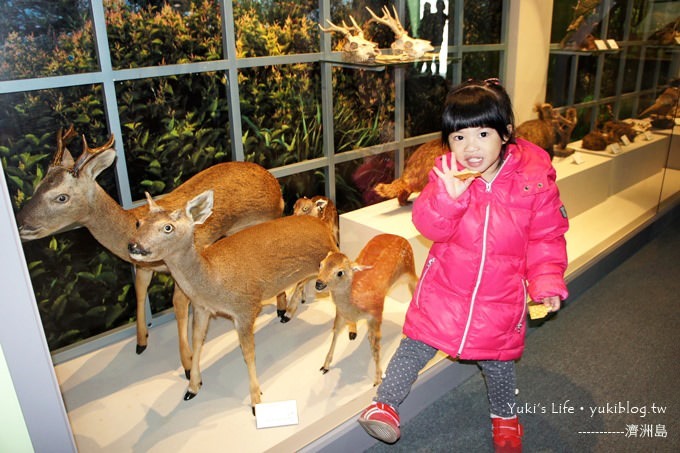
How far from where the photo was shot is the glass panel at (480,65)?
388cm

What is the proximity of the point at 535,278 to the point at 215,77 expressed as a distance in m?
1.76

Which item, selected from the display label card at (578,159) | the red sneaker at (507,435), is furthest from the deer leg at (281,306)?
the display label card at (578,159)

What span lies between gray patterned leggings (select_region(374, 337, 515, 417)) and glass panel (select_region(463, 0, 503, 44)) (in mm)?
2349

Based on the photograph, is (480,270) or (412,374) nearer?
(480,270)

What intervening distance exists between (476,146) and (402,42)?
1.44 meters

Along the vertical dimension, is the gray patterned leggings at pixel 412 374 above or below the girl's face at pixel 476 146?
below

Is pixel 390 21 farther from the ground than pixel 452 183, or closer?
farther from the ground

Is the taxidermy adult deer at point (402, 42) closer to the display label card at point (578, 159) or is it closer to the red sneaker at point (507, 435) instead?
the display label card at point (578, 159)

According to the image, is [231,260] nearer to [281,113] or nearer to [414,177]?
[281,113]

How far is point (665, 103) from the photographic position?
178 inches

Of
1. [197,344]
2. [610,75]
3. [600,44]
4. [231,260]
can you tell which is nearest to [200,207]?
[231,260]

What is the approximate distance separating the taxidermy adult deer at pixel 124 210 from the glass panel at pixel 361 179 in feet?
2.72

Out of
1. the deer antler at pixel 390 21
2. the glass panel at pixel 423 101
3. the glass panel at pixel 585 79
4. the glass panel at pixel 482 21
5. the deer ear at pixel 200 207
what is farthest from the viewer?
the glass panel at pixel 585 79

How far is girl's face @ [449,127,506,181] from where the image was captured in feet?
6.56
